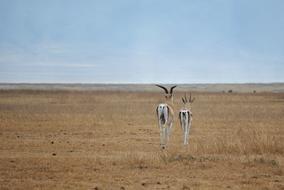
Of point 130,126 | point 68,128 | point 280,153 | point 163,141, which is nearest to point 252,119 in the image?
point 130,126

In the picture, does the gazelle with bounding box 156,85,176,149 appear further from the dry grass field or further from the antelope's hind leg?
the dry grass field

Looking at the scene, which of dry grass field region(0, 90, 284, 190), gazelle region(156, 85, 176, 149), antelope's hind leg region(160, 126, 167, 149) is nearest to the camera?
dry grass field region(0, 90, 284, 190)

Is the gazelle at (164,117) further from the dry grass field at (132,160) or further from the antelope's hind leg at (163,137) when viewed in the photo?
the dry grass field at (132,160)

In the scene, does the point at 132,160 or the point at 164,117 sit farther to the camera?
the point at 164,117

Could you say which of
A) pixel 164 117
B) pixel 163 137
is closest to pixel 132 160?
pixel 164 117

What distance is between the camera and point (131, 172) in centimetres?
1529

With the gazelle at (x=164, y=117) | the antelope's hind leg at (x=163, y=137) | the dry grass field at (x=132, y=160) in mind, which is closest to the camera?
the dry grass field at (x=132, y=160)

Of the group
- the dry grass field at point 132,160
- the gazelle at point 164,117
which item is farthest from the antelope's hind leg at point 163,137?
the dry grass field at point 132,160

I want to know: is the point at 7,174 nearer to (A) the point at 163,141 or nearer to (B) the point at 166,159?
(B) the point at 166,159

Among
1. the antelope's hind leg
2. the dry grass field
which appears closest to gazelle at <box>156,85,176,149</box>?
the antelope's hind leg

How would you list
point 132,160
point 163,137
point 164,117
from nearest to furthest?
1. point 132,160
2. point 164,117
3. point 163,137

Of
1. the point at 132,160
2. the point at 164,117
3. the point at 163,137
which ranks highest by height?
the point at 164,117

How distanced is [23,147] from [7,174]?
20.8ft

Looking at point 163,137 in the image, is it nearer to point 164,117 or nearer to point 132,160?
point 164,117
